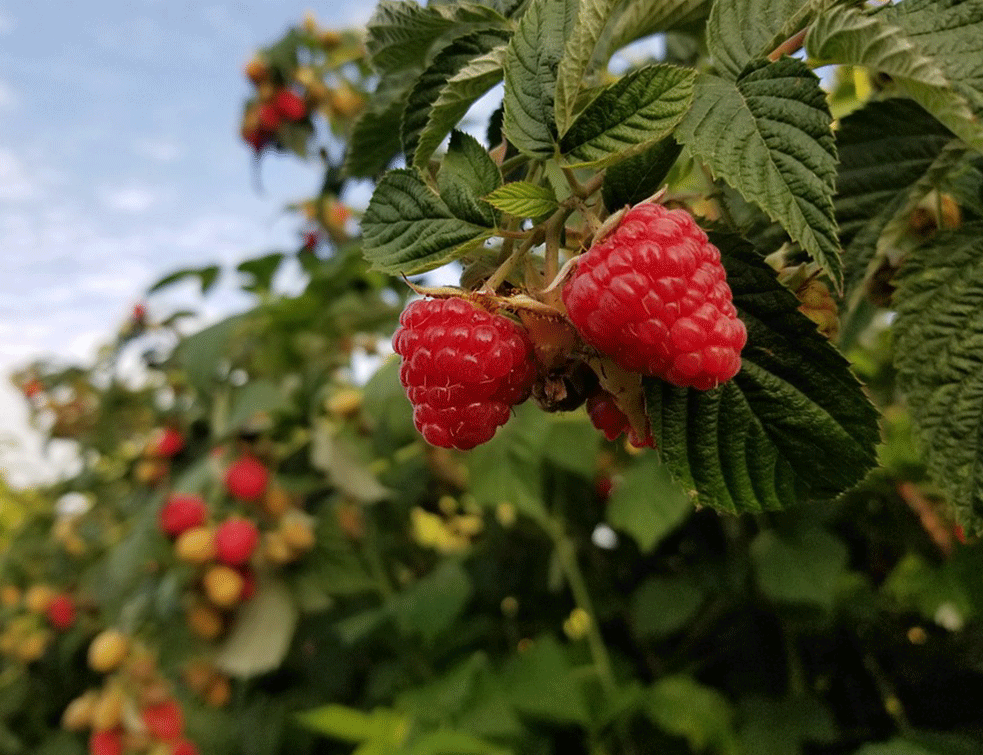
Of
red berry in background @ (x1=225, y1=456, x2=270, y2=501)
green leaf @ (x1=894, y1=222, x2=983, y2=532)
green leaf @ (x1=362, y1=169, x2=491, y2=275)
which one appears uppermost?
green leaf @ (x1=362, y1=169, x2=491, y2=275)

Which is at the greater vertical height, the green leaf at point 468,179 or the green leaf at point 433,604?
the green leaf at point 468,179

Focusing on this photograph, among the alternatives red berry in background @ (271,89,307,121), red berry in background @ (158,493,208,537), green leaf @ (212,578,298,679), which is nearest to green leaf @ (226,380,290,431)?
red berry in background @ (158,493,208,537)

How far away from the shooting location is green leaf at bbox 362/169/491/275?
0.35 metres

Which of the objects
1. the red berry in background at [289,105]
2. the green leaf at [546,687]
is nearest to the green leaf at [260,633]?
the green leaf at [546,687]

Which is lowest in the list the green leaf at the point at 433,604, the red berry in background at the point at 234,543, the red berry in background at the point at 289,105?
the green leaf at the point at 433,604

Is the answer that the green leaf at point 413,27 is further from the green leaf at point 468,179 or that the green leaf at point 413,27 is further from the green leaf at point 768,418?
the green leaf at point 768,418

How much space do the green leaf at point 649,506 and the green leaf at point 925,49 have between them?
63cm

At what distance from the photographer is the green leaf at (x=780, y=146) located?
1.07ft

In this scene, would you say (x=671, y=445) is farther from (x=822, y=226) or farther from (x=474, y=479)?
(x=474, y=479)

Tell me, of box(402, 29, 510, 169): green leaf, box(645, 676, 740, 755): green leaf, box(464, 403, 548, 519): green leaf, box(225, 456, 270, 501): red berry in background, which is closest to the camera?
box(402, 29, 510, 169): green leaf

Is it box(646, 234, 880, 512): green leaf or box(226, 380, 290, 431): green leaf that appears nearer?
box(646, 234, 880, 512): green leaf

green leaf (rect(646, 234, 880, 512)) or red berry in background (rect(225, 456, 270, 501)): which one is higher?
green leaf (rect(646, 234, 880, 512))

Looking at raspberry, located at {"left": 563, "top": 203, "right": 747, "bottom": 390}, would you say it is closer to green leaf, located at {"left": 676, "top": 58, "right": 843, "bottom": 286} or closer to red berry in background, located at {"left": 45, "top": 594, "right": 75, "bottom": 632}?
green leaf, located at {"left": 676, "top": 58, "right": 843, "bottom": 286}

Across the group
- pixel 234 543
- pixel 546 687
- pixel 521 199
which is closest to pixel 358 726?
pixel 546 687
